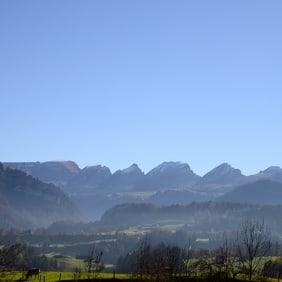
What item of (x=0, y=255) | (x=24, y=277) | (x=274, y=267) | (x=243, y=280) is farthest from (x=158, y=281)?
(x=274, y=267)

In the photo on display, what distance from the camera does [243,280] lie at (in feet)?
340

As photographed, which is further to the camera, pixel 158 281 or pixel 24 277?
pixel 24 277

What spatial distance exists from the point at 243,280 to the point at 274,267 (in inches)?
3155

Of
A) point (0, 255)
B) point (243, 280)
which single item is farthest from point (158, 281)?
point (243, 280)

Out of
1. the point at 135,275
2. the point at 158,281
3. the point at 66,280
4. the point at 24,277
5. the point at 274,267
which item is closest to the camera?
the point at 158,281

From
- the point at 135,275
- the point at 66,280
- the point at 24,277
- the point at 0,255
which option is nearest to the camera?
the point at 0,255

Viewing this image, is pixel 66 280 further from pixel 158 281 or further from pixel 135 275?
pixel 158 281

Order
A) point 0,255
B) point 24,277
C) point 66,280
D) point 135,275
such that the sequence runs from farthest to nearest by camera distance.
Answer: point 24,277
point 66,280
point 135,275
point 0,255

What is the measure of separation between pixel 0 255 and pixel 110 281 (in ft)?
181

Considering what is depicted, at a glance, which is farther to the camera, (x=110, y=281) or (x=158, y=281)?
(x=110, y=281)

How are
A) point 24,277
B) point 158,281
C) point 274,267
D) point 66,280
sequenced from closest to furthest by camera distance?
point 158,281 → point 66,280 → point 24,277 → point 274,267

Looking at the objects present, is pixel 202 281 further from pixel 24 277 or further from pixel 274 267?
pixel 274 267

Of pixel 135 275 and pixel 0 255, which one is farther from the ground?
pixel 0 255

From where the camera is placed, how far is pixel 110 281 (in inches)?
4417
